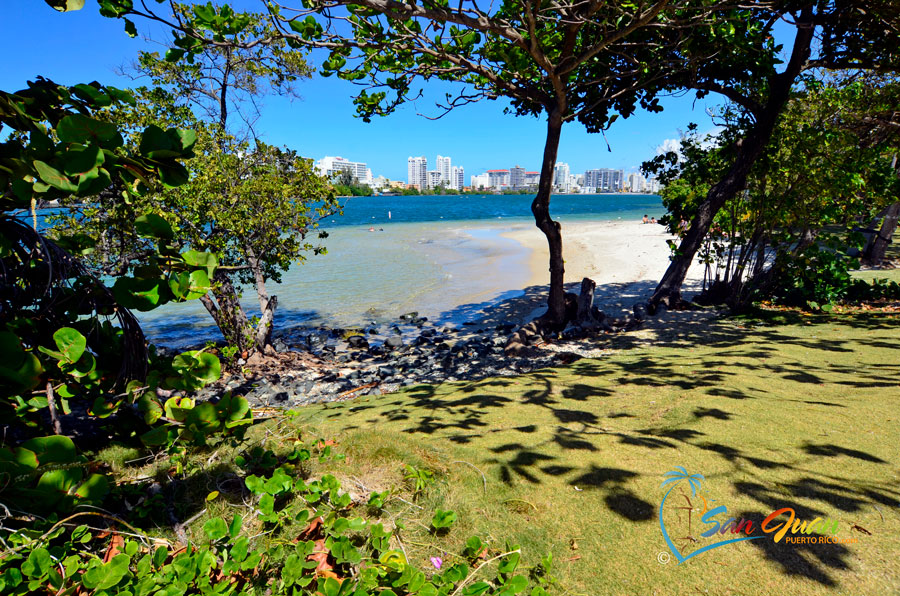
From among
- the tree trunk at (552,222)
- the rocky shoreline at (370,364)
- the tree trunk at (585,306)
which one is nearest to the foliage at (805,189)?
the tree trunk at (585,306)

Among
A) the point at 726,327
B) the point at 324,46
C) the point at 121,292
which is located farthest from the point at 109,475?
the point at 726,327

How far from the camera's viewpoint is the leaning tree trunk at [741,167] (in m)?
9.77

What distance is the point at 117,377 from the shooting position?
7.81ft

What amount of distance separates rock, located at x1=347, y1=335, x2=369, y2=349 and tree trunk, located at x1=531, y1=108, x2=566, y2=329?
477 centimetres

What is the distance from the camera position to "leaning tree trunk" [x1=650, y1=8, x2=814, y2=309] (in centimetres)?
977

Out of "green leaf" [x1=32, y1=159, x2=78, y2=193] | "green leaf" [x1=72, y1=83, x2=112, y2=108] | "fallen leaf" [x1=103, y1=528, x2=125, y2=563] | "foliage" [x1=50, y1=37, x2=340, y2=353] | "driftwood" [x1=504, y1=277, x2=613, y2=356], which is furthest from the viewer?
"driftwood" [x1=504, y1=277, x2=613, y2=356]

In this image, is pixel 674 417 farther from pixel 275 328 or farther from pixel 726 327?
pixel 275 328

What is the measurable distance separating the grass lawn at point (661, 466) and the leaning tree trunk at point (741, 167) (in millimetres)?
5833

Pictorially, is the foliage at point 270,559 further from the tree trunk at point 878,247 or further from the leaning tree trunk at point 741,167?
the tree trunk at point 878,247

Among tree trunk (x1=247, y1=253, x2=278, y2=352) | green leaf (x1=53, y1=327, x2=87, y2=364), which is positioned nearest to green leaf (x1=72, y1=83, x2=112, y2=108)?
green leaf (x1=53, y1=327, x2=87, y2=364)

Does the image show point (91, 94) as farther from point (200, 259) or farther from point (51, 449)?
point (51, 449)

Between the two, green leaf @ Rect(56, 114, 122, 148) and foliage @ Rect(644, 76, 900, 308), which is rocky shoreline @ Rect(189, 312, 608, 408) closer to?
foliage @ Rect(644, 76, 900, 308)

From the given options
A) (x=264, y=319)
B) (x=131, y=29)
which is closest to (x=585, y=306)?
(x=264, y=319)

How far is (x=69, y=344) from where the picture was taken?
1.85 m
